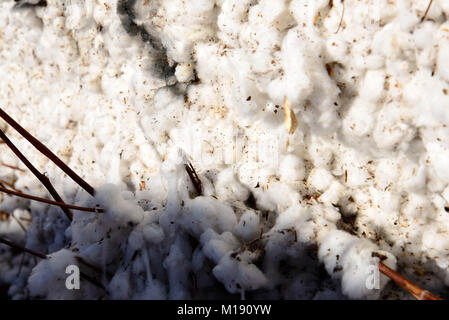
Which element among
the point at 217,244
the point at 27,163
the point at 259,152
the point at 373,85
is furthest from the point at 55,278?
the point at 373,85

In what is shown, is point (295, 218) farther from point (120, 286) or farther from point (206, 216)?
point (120, 286)

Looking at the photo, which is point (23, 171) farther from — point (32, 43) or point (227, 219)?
point (227, 219)

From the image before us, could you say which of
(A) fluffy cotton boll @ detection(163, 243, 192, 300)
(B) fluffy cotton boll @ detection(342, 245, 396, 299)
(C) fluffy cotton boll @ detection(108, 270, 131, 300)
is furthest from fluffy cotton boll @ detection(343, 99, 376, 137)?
(C) fluffy cotton boll @ detection(108, 270, 131, 300)

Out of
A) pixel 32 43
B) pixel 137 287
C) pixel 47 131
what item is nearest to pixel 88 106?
pixel 47 131

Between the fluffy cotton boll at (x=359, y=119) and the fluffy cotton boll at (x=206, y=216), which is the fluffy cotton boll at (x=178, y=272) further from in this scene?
the fluffy cotton boll at (x=359, y=119)

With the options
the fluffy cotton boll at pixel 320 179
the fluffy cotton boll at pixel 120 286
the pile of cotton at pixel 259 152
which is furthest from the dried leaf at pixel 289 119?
the fluffy cotton boll at pixel 120 286
